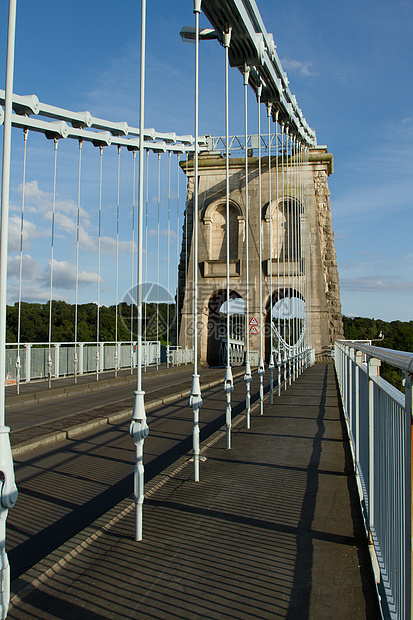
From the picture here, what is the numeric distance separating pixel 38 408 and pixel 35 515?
7344 millimetres

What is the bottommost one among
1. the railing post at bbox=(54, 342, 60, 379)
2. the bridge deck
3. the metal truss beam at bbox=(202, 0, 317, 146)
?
the bridge deck

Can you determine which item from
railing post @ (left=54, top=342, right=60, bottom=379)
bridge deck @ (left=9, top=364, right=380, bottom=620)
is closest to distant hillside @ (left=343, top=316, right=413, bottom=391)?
railing post @ (left=54, top=342, right=60, bottom=379)

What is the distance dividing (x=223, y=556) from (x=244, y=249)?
97.7ft

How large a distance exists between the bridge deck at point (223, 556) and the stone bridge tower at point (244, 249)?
91.0ft

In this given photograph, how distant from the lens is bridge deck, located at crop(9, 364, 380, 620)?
8.93 ft

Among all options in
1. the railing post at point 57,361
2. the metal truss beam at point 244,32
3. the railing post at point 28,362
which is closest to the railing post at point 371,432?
the metal truss beam at point 244,32

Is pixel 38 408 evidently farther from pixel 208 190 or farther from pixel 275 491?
pixel 208 190

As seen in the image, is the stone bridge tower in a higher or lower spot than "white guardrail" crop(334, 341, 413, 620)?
higher

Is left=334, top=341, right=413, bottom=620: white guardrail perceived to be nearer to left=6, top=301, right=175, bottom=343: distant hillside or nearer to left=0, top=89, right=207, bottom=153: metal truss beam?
left=0, top=89, right=207, bottom=153: metal truss beam

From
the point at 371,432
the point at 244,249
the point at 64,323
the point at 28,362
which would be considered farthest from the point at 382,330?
the point at 371,432

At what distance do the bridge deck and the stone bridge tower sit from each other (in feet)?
91.0

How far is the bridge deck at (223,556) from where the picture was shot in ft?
8.93

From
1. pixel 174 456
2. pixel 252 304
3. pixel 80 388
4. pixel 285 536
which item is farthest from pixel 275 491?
pixel 252 304

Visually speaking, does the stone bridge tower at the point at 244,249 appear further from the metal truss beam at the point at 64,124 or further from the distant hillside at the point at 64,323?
the metal truss beam at the point at 64,124
